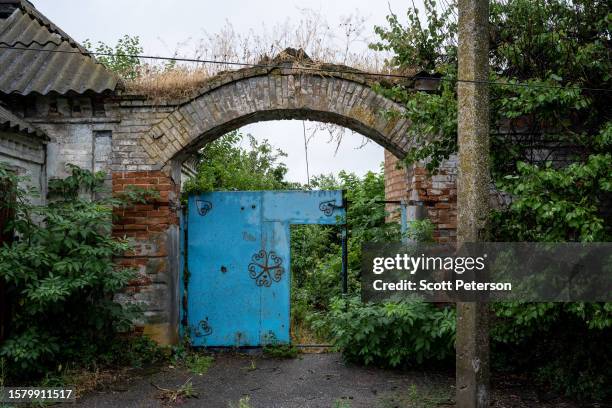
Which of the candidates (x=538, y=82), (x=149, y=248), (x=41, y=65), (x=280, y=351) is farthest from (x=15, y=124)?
(x=538, y=82)

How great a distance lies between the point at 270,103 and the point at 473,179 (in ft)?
10.00

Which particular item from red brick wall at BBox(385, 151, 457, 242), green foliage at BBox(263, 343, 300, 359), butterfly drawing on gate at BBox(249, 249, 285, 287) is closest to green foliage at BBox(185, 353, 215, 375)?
green foliage at BBox(263, 343, 300, 359)

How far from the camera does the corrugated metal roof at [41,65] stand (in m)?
6.29

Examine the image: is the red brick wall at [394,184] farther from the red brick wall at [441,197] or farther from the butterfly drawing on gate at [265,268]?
the butterfly drawing on gate at [265,268]

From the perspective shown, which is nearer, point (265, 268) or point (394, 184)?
point (265, 268)

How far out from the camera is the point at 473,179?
4094 mm

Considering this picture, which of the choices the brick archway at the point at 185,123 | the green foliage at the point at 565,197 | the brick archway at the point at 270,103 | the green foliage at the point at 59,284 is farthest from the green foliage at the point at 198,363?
the green foliage at the point at 565,197

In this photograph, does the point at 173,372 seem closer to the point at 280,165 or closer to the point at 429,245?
the point at 429,245

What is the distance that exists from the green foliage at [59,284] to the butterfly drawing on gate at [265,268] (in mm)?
1654

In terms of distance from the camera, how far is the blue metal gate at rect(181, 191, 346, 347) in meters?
7.05

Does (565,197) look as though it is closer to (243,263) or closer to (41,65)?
(243,263)

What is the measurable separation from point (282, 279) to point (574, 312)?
357cm

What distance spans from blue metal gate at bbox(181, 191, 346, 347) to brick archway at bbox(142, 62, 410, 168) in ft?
3.28

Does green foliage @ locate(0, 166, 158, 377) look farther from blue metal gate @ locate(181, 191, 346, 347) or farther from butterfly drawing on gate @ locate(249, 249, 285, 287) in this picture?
butterfly drawing on gate @ locate(249, 249, 285, 287)
